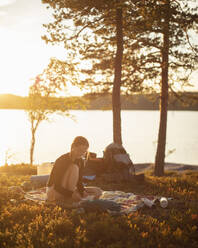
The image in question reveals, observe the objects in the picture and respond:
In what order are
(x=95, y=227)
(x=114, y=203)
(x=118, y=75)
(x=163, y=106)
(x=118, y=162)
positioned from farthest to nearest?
(x=163, y=106)
(x=118, y=75)
(x=118, y=162)
(x=114, y=203)
(x=95, y=227)

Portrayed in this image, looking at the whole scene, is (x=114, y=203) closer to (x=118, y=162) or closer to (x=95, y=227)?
(x=95, y=227)

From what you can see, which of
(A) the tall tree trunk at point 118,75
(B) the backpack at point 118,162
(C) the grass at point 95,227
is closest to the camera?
(C) the grass at point 95,227

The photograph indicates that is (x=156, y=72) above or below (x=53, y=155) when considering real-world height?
above

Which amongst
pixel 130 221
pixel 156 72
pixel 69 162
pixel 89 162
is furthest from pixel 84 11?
pixel 130 221

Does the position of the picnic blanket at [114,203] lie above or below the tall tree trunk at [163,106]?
below

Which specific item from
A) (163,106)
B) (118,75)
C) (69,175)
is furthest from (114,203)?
(163,106)

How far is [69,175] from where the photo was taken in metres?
6.66

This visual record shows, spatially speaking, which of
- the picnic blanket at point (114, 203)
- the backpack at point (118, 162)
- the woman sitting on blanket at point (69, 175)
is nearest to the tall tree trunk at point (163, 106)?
the backpack at point (118, 162)

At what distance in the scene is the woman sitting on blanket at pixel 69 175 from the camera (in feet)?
21.2

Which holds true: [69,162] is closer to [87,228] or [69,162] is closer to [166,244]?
[87,228]

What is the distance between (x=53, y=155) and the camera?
187 feet

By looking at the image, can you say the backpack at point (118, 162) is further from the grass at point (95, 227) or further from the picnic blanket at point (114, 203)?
the grass at point (95, 227)

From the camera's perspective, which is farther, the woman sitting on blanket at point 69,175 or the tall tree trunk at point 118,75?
the tall tree trunk at point 118,75

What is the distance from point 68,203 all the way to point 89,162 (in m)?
4.72
